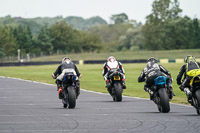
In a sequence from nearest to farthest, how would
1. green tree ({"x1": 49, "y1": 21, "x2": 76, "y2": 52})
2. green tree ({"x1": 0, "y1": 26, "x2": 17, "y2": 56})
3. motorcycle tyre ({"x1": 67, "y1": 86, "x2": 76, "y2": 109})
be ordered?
motorcycle tyre ({"x1": 67, "y1": 86, "x2": 76, "y2": 109}) → green tree ({"x1": 0, "y1": 26, "x2": 17, "y2": 56}) → green tree ({"x1": 49, "y1": 21, "x2": 76, "y2": 52})

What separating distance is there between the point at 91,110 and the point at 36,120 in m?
3.39

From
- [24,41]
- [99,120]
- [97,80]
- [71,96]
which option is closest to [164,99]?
[99,120]

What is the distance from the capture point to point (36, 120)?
13203mm

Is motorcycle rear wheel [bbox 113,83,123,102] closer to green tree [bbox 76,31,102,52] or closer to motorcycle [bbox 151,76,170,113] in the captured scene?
motorcycle [bbox 151,76,170,113]

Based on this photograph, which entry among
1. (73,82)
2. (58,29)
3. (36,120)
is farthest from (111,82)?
(58,29)

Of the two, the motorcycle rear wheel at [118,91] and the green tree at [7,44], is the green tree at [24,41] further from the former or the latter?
the motorcycle rear wheel at [118,91]

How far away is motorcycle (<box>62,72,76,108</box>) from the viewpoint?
16406 millimetres

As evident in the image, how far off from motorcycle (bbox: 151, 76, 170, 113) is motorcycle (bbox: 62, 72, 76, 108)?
97.2 inches

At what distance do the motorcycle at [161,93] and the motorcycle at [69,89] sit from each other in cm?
247

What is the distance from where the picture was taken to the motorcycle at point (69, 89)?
16.4 meters

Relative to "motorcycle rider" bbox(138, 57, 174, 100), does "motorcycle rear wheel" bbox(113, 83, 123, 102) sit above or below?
below

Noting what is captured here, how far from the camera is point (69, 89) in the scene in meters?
16.4

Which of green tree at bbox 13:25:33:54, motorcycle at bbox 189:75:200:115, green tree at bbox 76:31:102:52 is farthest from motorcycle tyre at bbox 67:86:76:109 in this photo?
green tree at bbox 76:31:102:52

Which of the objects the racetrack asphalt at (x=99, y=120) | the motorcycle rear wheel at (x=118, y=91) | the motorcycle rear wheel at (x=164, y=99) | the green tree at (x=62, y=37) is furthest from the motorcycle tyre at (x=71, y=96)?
the green tree at (x=62, y=37)
